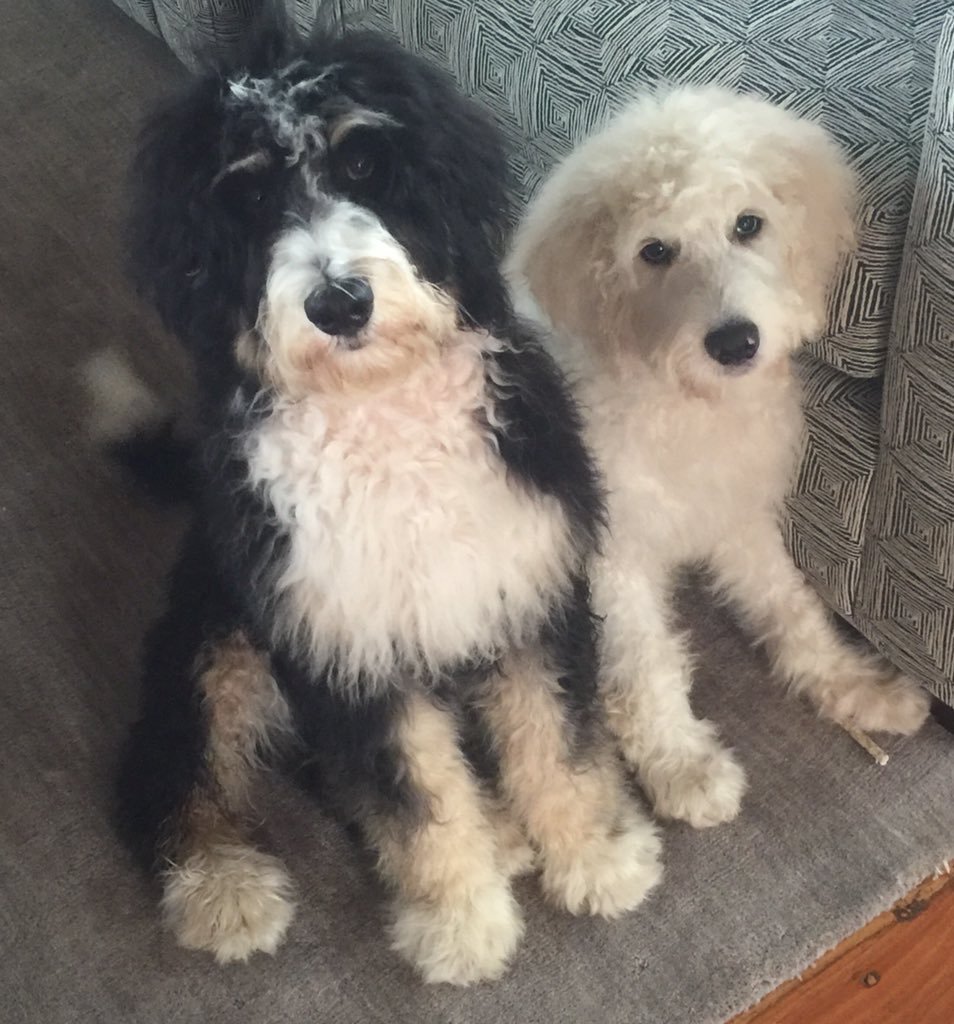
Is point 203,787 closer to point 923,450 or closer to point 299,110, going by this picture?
point 299,110

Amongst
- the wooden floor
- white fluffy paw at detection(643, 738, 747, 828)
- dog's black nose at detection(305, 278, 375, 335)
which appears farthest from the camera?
white fluffy paw at detection(643, 738, 747, 828)

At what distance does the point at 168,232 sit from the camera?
995 mm

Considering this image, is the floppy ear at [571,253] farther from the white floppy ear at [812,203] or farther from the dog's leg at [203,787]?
the dog's leg at [203,787]

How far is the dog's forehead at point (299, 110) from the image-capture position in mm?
959

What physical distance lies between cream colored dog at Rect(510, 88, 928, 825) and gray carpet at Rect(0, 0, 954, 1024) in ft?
0.21

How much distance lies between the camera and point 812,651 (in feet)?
5.09

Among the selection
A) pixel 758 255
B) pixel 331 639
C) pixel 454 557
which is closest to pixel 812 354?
pixel 758 255

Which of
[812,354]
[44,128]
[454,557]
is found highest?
[812,354]

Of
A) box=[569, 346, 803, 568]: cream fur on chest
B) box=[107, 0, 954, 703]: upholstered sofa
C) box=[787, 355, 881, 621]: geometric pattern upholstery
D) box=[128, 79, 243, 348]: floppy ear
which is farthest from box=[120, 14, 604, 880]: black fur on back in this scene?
box=[787, 355, 881, 621]: geometric pattern upholstery

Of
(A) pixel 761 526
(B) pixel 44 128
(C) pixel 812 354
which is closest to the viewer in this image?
(C) pixel 812 354

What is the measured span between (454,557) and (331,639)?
0.15 meters

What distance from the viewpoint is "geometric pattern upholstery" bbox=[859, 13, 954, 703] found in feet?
3.74

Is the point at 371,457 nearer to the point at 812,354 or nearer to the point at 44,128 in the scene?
the point at 812,354

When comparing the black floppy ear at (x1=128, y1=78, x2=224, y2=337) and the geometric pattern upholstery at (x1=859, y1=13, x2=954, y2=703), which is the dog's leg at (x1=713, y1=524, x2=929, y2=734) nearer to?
the geometric pattern upholstery at (x1=859, y1=13, x2=954, y2=703)
